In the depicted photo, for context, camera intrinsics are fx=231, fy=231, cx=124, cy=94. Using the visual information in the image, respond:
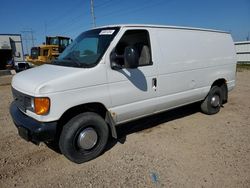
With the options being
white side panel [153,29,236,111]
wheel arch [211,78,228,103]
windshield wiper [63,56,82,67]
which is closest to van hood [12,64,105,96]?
windshield wiper [63,56,82,67]

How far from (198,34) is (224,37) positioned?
3.66ft

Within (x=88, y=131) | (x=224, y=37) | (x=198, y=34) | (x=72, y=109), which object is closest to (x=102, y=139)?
(x=88, y=131)

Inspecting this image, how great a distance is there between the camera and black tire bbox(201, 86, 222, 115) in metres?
5.95

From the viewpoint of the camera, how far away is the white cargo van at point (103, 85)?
336 centimetres

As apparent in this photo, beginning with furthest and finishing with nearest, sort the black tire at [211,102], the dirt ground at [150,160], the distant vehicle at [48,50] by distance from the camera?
1. the distant vehicle at [48,50]
2. the black tire at [211,102]
3. the dirt ground at [150,160]

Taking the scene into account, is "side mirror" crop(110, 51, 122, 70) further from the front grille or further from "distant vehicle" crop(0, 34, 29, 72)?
"distant vehicle" crop(0, 34, 29, 72)

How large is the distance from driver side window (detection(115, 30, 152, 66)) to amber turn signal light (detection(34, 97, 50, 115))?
1591 mm

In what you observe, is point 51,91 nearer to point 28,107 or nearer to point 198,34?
point 28,107

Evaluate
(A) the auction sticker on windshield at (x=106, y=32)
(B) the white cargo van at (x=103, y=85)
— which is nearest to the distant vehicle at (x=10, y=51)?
(A) the auction sticker on windshield at (x=106, y=32)

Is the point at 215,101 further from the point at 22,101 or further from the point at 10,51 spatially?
the point at 10,51

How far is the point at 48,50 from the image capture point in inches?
845

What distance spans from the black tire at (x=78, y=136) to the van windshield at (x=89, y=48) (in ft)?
2.87

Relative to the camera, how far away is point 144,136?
482 centimetres

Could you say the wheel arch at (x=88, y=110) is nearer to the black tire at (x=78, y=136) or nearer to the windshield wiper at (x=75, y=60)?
the black tire at (x=78, y=136)
